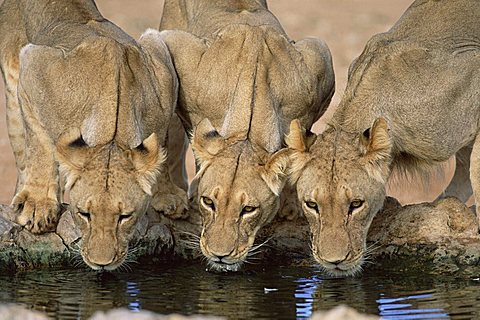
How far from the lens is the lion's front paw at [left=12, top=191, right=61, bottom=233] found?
8.65 m

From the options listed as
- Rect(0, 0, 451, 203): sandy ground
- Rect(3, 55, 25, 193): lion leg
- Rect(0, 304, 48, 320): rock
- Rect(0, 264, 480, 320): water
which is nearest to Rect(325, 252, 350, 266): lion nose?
Rect(0, 264, 480, 320): water

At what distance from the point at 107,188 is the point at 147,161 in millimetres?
Result: 345

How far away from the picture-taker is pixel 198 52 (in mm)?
9562

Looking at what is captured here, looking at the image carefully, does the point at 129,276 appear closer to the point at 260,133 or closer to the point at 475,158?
the point at 260,133

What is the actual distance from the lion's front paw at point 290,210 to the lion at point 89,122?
2.33 ft

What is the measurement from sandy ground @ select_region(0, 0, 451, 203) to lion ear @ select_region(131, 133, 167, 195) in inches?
259

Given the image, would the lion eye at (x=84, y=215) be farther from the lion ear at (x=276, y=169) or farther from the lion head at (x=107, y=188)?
the lion ear at (x=276, y=169)

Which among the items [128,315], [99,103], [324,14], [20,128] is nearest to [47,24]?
[20,128]

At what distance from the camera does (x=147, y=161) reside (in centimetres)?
806

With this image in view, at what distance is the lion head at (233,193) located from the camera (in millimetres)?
8047

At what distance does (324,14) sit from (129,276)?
32.5 feet

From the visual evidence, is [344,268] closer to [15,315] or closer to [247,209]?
[247,209]

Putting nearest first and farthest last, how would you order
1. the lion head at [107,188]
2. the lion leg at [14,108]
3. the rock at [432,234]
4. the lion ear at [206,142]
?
1. the lion head at [107,188]
2. the lion ear at [206,142]
3. the rock at [432,234]
4. the lion leg at [14,108]

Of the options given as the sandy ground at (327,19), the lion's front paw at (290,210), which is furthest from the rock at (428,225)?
the sandy ground at (327,19)
